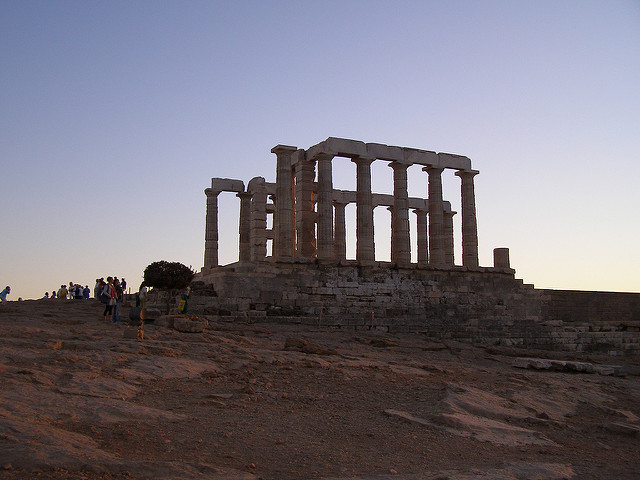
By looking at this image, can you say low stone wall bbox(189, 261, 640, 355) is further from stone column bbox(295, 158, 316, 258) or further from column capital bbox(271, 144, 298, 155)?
column capital bbox(271, 144, 298, 155)

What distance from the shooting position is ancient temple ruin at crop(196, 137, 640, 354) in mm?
23453

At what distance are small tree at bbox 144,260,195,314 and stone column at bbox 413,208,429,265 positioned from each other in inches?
788

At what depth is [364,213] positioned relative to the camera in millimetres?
28250

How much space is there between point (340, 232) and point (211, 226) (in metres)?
7.19

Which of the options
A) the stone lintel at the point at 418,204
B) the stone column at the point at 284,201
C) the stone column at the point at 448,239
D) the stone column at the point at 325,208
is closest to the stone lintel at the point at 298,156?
the stone column at the point at 284,201

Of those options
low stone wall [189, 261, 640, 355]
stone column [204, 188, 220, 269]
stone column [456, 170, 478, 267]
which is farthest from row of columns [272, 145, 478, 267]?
stone column [204, 188, 220, 269]

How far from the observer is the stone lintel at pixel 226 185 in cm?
3416

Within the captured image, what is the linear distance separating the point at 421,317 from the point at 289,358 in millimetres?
13688

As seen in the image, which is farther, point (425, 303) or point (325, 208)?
point (325, 208)

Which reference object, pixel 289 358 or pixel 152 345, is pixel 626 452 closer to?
pixel 289 358

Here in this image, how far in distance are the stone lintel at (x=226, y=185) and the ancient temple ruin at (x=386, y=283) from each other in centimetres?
142

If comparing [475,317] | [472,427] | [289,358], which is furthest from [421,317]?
[472,427]

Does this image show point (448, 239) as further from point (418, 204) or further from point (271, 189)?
point (271, 189)

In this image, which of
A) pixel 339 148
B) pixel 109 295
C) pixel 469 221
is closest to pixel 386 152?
pixel 339 148
